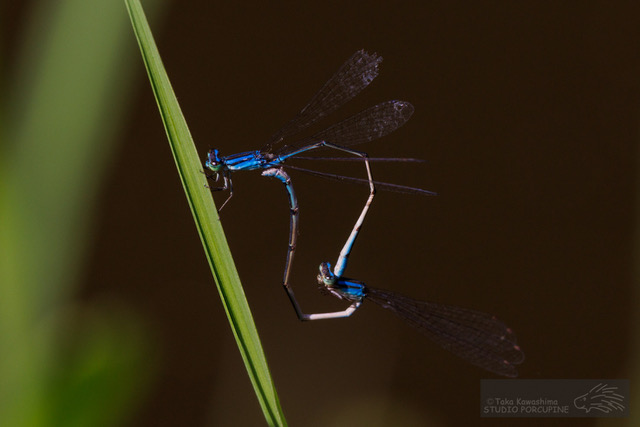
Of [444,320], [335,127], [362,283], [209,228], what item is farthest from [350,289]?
[209,228]

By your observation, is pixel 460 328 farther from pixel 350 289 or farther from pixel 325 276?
pixel 325 276

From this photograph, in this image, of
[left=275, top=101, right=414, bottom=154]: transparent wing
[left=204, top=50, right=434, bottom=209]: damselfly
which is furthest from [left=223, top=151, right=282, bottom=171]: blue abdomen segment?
[left=275, top=101, right=414, bottom=154]: transparent wing

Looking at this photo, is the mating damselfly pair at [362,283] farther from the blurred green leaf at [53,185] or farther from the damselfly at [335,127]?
the blurred green leaf at [53,185]

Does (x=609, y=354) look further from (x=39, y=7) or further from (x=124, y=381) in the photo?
(x=39, y=7)

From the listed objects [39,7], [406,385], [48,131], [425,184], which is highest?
[39,7]

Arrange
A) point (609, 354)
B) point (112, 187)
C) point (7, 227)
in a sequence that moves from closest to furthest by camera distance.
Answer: point (7, 227) → point (112, 187) → point (609, 354)

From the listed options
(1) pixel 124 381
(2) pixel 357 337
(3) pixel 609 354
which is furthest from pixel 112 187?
(3) pixel 609 354
